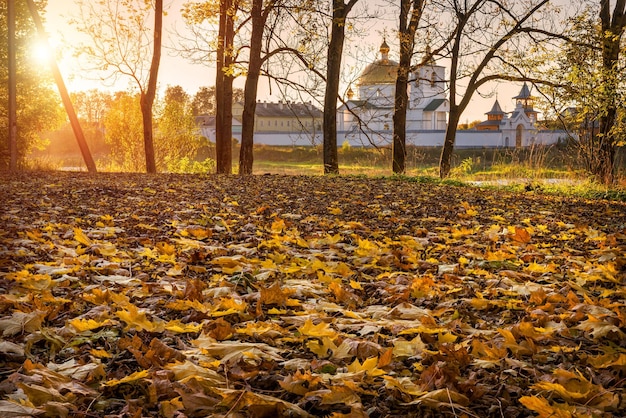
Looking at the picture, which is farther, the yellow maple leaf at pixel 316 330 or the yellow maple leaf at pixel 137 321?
the yellow maple leaf at pixel 137 321

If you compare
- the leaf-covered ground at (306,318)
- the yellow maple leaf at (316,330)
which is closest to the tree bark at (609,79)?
the leaf-covered ground at (306,318)

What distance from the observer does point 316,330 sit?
A: 2.37m

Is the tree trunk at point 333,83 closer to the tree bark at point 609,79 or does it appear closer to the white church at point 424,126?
the tree bark at point 609,79

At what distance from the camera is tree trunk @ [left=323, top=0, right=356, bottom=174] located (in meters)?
13.9

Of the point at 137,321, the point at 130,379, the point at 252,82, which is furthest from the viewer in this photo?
the point at 252,82

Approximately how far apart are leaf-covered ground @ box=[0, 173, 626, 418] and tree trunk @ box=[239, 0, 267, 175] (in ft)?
27.0

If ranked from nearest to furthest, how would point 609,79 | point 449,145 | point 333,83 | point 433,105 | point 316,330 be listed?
point 316,330
point 609,79
point 333,83
point 449,145
point 433,105

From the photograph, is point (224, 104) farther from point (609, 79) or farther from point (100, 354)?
point (100, 354)

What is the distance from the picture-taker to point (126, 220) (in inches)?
219

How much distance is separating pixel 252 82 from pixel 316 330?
39.2 feet

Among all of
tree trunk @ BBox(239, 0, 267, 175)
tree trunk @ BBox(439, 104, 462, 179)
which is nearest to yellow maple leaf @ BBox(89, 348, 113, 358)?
tree trunk @ BBox(239, 0, 267, 175)

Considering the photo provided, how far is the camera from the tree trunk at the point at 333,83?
45.5 ft

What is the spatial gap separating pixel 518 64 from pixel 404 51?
9.95 feet

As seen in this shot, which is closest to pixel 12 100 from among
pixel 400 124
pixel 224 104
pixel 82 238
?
pixel 224 104
